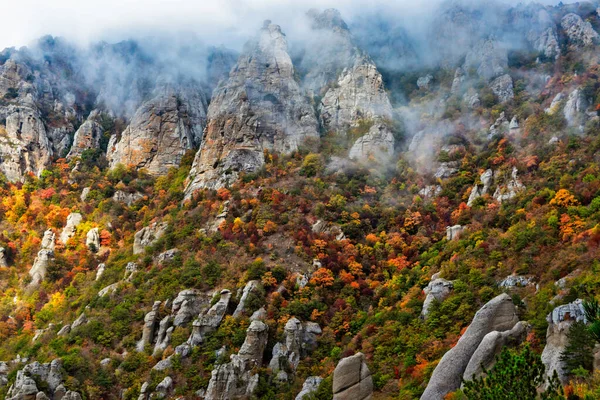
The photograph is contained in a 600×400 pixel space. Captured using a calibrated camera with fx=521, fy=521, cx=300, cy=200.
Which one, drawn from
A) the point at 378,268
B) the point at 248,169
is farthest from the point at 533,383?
the point at 248,169

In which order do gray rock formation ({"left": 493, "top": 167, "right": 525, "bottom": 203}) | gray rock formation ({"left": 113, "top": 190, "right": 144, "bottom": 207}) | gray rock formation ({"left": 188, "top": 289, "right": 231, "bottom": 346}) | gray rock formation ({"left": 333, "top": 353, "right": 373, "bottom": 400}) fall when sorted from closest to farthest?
gray rock formation ({"left": 333, "top": 353, "right": 373, "bottom": 400}) < gray rock formation ({"left": 188, "top": 289, "right": 231, "bottom": 346}) < gray rock formation ({"left": 493, "top": 167, "right": 525, "bottom": 203}) < gray rock formation ({"left": 113, "top": 190, "right": 144, "bottom": 207})

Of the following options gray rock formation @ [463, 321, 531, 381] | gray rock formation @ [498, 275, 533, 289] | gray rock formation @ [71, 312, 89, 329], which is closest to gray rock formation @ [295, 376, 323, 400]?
gray rock formation @ [463, 321, 531, 381]

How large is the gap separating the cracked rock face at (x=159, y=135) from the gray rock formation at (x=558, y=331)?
74845 mm

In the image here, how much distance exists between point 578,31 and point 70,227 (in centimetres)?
8841

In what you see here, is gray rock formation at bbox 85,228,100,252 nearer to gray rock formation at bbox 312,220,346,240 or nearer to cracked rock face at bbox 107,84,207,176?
cracked rock face at bbox 107,84,207,176

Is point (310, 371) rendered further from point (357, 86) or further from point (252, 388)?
point (357, 86)

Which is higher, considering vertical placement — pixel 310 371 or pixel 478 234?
pixel 478 234

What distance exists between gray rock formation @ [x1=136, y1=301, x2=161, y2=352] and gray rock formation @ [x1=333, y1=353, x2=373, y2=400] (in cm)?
2415

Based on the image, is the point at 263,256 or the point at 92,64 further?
the point at 92,64

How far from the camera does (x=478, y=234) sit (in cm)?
4888

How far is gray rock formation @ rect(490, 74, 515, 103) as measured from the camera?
266 feet

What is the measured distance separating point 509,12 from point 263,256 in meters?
80.1

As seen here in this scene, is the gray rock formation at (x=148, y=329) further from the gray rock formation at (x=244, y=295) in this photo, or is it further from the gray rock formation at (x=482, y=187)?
the gray rock formation at (x=482, y=187)

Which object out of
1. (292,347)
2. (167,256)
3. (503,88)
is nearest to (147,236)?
(167,256)
